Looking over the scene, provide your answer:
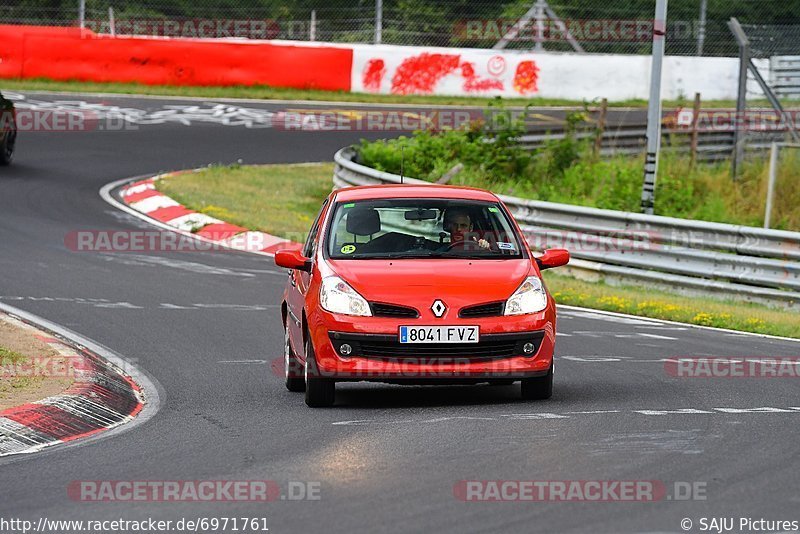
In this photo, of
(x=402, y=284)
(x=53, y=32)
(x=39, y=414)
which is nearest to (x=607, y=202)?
(x=402, y=284)

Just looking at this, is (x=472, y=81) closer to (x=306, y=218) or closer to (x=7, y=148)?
(x=7, y=148)

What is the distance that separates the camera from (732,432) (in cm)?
842

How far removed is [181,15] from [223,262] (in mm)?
20217

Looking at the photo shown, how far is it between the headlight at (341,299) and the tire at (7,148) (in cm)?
1603

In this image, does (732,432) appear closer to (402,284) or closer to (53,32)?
(402,284)

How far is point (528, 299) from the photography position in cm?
954

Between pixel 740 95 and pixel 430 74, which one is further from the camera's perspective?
pixel 430 74

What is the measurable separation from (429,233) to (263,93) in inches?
1034

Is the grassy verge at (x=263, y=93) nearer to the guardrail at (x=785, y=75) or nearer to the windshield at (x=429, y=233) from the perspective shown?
the guardrail at (x=785, y=75)

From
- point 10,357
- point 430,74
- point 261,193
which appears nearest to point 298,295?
point 10,357

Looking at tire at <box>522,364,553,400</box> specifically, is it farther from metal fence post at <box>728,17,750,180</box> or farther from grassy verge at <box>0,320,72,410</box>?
metal fence post at <box>728,17,750,180</box>

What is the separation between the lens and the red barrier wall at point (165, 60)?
116ft

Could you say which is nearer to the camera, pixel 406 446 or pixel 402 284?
pixel 406 446

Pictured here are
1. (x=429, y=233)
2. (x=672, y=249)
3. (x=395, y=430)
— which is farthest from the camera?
(x=672, y=249)
